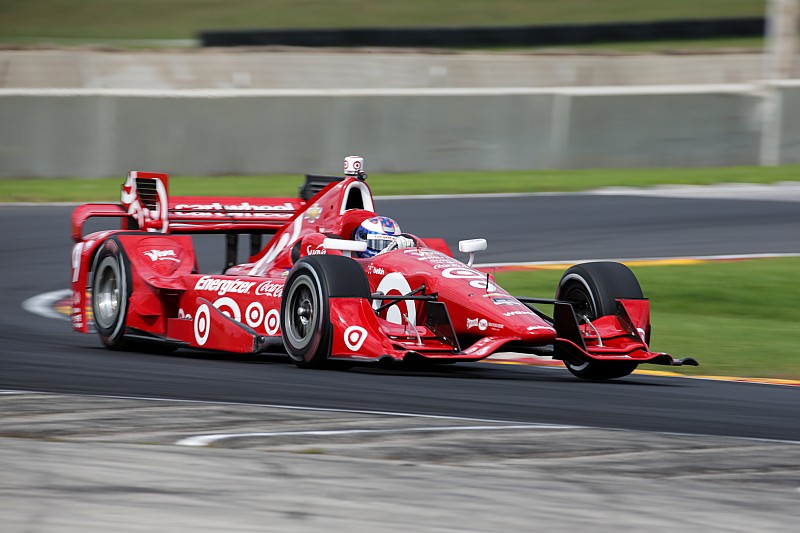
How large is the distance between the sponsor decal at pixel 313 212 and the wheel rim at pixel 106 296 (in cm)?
162

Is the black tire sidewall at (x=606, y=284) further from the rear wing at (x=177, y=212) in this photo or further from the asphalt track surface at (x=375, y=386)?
the rear wing at (x=177, y=212)

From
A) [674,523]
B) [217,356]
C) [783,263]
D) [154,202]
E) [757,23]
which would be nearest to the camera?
[674,523]

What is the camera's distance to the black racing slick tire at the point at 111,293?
10.5 m

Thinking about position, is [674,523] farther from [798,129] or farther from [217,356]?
[798,129]

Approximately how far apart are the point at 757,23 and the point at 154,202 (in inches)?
1447

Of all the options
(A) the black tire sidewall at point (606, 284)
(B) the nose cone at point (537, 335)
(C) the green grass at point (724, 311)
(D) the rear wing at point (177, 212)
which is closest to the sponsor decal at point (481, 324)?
(B) the nose cone at point (537, 335)

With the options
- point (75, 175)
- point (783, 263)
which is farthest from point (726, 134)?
point (75, 175)

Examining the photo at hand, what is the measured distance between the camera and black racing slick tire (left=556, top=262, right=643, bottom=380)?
363 inches

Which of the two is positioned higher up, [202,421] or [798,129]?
[798,129]

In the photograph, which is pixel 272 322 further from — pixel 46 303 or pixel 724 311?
pixel 724 311

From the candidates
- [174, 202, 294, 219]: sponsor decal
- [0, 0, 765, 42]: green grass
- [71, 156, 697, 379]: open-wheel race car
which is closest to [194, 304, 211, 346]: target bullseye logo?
[71, 156, 697, 379]: open-wheel race car

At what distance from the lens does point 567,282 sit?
968 centimetres

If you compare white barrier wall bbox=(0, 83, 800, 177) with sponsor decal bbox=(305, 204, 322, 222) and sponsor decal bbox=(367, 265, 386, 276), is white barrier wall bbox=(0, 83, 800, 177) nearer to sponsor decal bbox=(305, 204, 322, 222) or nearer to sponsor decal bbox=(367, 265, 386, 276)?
sponsor decal bbox=(305, 204, 322, 222)

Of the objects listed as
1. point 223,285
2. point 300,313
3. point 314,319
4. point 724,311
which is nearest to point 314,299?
point 314,319
